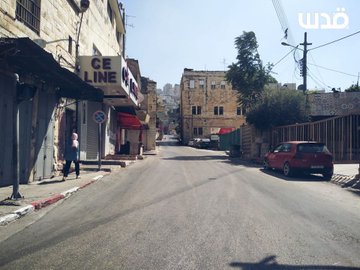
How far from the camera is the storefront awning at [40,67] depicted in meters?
8.17

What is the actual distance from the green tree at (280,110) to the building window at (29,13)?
19.9 meters

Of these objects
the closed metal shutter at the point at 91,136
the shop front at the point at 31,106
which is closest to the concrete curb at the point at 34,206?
the shop front at the point at 31,106

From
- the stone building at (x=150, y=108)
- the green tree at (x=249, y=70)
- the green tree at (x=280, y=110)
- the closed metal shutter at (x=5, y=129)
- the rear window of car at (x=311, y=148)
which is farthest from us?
the stone building at (x=150, y=108)

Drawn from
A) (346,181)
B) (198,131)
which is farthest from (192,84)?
(346,181)

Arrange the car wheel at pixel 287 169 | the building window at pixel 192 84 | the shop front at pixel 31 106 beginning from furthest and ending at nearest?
1. the building window at pixel 192 84
2. the car wheel at pixel 287 169
3. the shop front at pixel 31 106

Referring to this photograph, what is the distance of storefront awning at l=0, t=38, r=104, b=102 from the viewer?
8.17m

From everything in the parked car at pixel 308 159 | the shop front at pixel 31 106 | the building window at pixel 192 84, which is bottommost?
the parked car at pixel 308 159

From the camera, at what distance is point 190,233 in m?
5.95

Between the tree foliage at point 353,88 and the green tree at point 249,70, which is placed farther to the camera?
the tree foliage at point 353,88

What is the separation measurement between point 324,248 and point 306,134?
19.4 m

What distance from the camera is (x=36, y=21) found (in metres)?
12.3

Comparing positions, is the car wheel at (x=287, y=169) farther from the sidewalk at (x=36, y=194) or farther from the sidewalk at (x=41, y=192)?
the sidewalk at (x=36, y=194)

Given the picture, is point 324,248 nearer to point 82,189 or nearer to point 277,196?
point 277,196

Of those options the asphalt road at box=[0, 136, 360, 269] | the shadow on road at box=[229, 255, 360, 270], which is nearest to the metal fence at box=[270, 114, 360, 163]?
the asphalt road at box=[0, 136, 360, 269]
